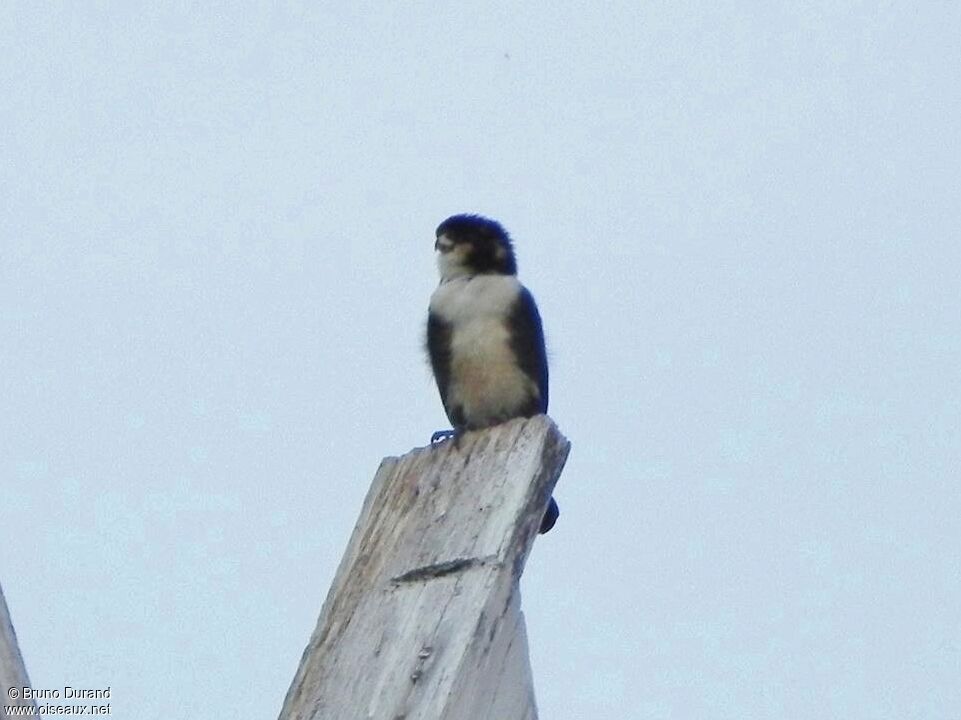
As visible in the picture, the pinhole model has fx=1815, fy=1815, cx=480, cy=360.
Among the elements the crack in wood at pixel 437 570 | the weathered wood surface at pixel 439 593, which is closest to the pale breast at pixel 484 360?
the weathered wood surface at pixel 439 593

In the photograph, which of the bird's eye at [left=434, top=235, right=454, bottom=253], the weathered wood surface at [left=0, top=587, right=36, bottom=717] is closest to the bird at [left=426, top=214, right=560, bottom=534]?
the bird's eye at [left=434, top=235, right=454, bottom=253]

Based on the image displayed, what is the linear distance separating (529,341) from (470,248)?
0.47 meters

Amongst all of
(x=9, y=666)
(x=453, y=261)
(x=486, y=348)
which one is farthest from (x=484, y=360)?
(x=9, y=666)

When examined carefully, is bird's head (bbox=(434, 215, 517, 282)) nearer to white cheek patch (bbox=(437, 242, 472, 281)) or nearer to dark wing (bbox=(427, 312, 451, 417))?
white cheek patch (bbox=(437, 242, 472, 281))

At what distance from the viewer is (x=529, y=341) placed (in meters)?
6.02

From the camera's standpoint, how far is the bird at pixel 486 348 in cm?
596

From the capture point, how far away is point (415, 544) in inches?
81.6

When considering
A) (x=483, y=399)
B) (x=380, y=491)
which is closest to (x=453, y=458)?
(x=380, y=491)

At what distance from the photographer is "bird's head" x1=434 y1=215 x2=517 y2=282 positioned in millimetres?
6270

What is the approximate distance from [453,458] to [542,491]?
167 millimetres

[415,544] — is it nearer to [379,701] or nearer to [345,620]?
[345,620]

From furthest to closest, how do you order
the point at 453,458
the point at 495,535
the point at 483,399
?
the point at 483,399, the point at 453,458, the point at 495,535

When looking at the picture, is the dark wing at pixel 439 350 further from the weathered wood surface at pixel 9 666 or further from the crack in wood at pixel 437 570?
the weathered wood surface at pixel 9 666

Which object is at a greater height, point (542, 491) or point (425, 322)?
point (542, 491)
